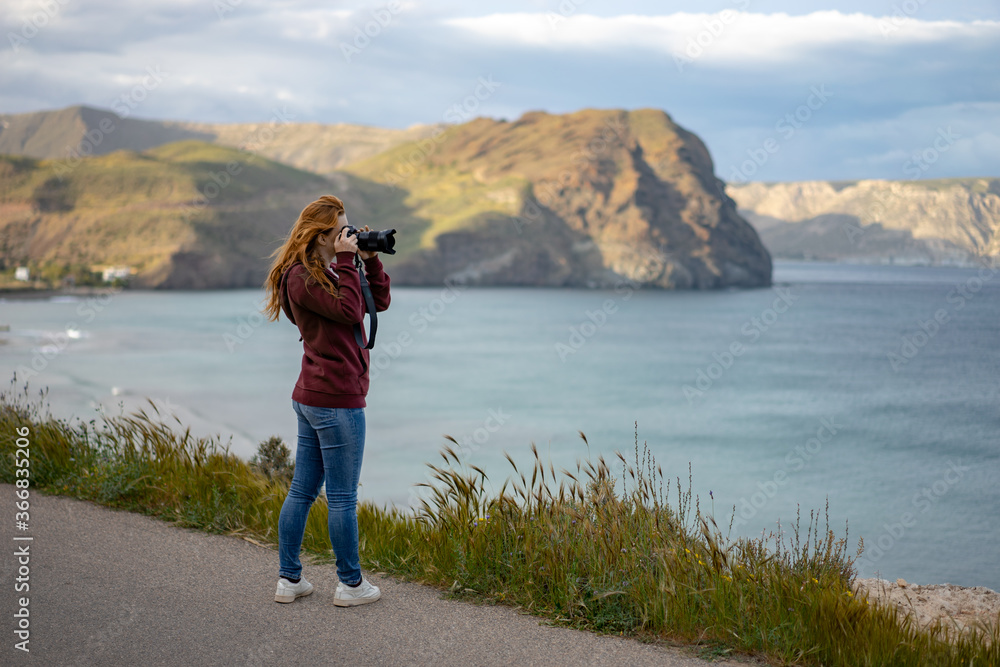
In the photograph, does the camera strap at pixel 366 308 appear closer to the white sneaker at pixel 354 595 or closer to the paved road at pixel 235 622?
the white sneaker at pixel 354 595

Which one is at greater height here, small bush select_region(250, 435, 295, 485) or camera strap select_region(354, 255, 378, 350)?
camera strap select_region(354, 255, 378, 350)

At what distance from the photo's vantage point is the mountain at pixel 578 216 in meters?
135

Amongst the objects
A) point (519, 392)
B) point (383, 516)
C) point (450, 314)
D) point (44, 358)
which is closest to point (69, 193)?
point (450, 314)

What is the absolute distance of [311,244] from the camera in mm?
3727

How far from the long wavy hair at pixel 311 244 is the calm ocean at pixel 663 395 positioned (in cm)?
943

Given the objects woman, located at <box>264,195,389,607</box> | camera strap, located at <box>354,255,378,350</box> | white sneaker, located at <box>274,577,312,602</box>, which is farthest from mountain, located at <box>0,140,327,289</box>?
camera strap, located at <box>354,255,378,350</box>

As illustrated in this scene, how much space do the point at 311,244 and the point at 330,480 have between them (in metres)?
1.15

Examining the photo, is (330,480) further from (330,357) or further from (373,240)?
(373,240)

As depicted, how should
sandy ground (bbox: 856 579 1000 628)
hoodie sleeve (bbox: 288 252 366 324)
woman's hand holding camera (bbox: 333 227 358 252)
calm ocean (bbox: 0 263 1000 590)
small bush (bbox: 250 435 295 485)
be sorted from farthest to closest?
calm ocean (bbox: 0 263 1000 590) < small bush (bbox: 250 435 295 485) < sandy ground (bbox: 856 579 1000 628) < woman's hand holding camera (bbox: 333 227 358 252) < hoodie sleeve (bbox: 288 252 366 324)

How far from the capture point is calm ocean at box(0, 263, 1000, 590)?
26.4 meters

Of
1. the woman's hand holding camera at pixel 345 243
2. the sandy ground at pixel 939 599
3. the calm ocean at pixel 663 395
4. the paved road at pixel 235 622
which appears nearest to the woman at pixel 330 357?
the woman's hand holding camera at pixel 345 243

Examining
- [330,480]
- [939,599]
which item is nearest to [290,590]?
[330,480]

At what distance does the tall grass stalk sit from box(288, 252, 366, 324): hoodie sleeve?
1.01m

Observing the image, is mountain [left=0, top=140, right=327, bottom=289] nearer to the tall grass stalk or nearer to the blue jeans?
the tall grass stalk
